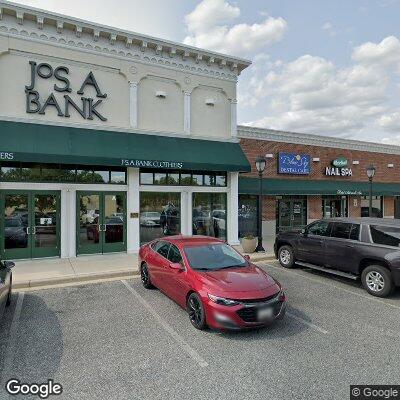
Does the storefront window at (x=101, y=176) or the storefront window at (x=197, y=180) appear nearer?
the storefront window at (x=101, y=176)

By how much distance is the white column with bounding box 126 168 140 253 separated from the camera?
41.1 feet

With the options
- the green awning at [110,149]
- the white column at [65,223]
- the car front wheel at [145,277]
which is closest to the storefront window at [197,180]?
the green awning at [110,149]

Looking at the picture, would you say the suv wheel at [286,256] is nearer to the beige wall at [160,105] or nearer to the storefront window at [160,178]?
the storefront window at [160,178]

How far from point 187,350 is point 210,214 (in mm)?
10016

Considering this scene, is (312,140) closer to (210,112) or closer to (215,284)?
(210,112)

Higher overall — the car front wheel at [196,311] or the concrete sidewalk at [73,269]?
the car front wheel at [196,311]

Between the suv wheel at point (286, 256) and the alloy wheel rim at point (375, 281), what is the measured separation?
107 inches

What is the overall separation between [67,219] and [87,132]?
327 cm

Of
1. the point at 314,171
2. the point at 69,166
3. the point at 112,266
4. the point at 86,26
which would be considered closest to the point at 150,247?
the point at 112,266

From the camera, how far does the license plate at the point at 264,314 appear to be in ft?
16.8

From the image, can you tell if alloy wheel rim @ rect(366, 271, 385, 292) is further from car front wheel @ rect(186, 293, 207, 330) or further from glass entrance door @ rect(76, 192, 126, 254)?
glass entrance door @ rect(76, 192, 126, 254)

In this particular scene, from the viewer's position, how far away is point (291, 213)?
18984 millimetres

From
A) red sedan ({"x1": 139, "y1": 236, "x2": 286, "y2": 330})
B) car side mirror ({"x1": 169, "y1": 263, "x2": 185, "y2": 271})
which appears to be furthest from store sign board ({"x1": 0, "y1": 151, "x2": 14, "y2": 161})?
car side mirror ({"x1": 169, "y1": 263, "x2": 185, "y2": 271})

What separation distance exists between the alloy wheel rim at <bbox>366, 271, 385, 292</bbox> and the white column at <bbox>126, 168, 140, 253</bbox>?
27.1 ft
